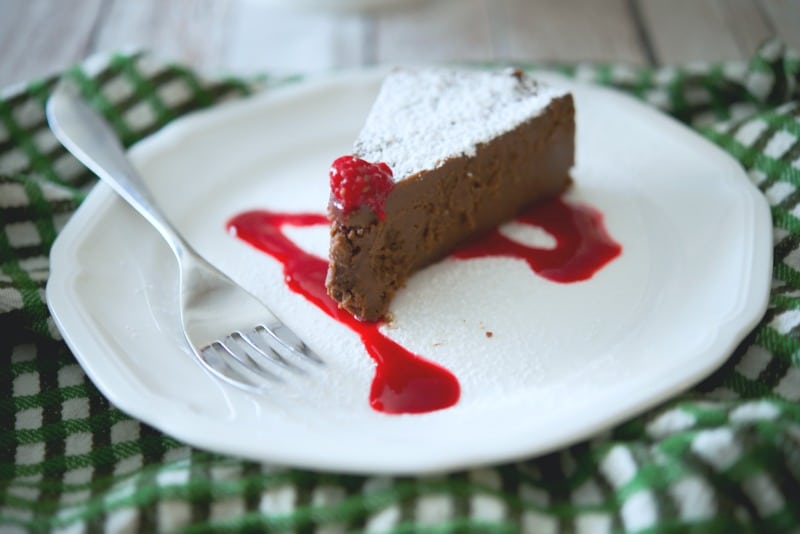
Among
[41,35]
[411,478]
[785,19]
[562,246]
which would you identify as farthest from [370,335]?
[785,19]

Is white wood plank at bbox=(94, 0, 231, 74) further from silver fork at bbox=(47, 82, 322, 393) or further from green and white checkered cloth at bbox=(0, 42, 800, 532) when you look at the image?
green and white checkered cloth at bbox=(0, 42, 800, 532)

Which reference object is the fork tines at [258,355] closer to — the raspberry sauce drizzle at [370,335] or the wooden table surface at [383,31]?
the raspberry sauce drizzle at [370,335]

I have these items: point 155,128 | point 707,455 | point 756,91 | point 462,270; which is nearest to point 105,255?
point 155,128

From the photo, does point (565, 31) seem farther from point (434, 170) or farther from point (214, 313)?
point (214, 313)

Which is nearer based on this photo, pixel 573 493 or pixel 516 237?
pixel 573 493

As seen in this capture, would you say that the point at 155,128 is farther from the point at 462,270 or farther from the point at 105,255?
the point at 462,270

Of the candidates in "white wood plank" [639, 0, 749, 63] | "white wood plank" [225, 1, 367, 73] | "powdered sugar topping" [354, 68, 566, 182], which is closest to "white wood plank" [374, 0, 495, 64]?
"white wood plank" [225, 1, 367, 73]
